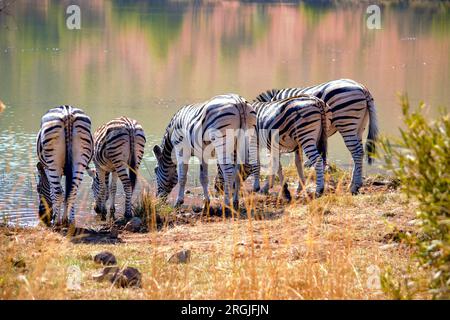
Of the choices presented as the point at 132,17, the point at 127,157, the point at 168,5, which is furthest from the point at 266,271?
the point at 168,5

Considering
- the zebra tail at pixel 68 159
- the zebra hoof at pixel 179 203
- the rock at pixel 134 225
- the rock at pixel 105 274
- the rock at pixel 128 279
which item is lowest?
the zebra hoof at pixel 179 203

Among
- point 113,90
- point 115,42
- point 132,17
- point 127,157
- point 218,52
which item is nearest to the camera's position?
point 127,157

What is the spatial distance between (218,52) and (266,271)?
3328 cm

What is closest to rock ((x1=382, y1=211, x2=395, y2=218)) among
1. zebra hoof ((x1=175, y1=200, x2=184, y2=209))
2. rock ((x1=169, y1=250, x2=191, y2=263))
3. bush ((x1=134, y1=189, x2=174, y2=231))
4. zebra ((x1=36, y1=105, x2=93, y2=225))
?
bush ((x1=134, y1=189, x2=174, y2=231))

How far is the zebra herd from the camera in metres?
11.0

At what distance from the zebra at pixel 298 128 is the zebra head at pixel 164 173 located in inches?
52.0

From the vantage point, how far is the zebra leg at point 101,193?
41.0 feet

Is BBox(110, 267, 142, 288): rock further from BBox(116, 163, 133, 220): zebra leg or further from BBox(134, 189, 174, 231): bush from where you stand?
BBox(116, 163, 133, 220): zebra leg

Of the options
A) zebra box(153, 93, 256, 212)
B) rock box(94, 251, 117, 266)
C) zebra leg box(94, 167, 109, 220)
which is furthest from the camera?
zebra leg box(94, 167, 109, 220)

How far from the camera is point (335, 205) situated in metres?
10.8

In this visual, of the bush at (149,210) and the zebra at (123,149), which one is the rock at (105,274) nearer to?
the bush at (149,210)

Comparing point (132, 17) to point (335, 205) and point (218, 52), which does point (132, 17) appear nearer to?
point (218, 52)

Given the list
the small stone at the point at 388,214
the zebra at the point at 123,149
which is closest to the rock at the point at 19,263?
the zebra at the point at 123,149

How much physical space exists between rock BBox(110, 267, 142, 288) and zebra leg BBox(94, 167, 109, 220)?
18.7 ft
